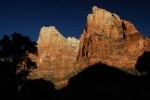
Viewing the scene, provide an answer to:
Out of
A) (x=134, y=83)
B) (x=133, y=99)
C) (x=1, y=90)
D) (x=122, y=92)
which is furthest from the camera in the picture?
(x=134, y=83)

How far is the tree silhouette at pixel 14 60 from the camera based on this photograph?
123 ft

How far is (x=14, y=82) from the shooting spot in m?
37.8

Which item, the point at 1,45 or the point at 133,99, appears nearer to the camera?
the point at 1,45

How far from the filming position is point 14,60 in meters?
38.8

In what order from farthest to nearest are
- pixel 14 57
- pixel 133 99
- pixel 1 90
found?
pixel 133 99, pixel 14 57, pixel 1 90

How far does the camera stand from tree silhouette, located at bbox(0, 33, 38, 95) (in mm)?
37594

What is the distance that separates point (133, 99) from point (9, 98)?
343 ft

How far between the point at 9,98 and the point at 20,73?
297 centimetres

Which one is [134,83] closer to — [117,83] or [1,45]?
[117,83]

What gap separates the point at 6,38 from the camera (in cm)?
4084

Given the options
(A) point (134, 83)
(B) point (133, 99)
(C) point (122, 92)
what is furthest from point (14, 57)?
(A) point (134, 83)

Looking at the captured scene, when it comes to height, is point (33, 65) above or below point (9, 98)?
above

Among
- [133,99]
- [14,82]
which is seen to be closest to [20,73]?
[14,82]

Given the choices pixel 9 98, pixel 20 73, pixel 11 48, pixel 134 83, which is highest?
pixel 134 83
